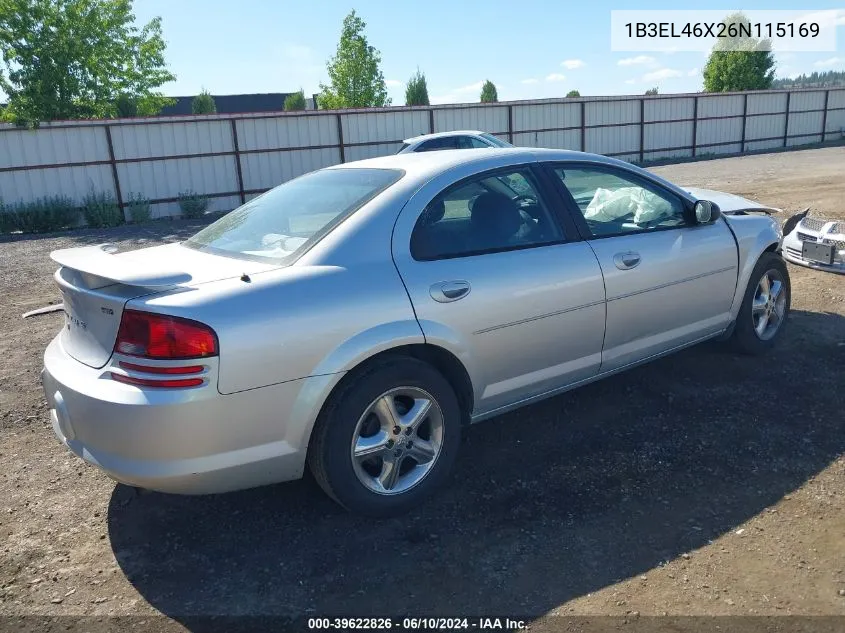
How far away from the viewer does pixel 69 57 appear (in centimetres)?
2097

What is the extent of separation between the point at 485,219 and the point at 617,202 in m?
1.11

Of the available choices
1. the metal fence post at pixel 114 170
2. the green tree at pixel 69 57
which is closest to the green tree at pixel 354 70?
the green tree at pixel 69 57

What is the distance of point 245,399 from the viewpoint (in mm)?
2834

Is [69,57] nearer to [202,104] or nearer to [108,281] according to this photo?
[202,104]

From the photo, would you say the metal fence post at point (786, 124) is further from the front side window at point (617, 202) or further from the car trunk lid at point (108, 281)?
the car trunk lid at point (108, 281)

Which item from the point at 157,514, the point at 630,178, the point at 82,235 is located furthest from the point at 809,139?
the point at 157,514

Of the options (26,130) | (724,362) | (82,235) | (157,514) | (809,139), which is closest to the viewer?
(157,514)

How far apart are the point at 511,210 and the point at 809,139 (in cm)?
3616

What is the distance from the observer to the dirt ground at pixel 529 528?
9.04 feet

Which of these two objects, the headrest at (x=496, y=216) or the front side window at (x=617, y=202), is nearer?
the headrest at (x=496, y=216)

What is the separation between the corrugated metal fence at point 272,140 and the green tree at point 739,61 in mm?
9901

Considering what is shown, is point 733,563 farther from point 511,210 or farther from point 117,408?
point 117,408

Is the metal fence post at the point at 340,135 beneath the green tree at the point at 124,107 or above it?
beneath

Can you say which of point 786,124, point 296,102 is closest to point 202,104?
point 296,102
